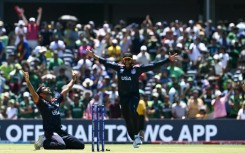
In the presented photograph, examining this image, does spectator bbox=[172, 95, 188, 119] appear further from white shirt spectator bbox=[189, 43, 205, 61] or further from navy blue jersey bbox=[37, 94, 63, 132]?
navy blue jersey bbox=[37, 94, 63, 132]

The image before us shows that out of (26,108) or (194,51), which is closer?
(26,108)

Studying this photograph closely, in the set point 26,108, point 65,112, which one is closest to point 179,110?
point 65,112

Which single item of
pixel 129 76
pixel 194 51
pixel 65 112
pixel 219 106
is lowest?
pixel 65 112

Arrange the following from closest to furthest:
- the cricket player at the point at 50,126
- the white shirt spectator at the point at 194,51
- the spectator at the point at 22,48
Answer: the cricket player at the point at 50,126 < the white shirt spectator at the point at 194,51 < the spectator at the point at 22,48

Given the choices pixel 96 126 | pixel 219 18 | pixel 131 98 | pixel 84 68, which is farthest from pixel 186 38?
pixel 96 126

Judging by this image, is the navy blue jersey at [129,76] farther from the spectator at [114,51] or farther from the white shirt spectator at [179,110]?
the spectator at [114,51]

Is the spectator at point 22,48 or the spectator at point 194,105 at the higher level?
the spectator at point 22,48

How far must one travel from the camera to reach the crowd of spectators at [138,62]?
27.9m

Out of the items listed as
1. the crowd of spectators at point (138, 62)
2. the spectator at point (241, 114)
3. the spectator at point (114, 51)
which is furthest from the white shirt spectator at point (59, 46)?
the spectator at point (241, 114)

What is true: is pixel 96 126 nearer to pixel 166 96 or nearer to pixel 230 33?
pixel 166 96

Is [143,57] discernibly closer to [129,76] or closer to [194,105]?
[194,105]

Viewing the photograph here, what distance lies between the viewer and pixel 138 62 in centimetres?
3011

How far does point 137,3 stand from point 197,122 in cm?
1392

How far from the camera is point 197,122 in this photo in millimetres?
26969
